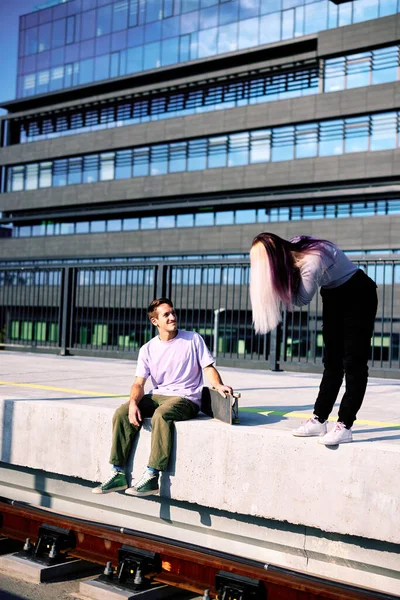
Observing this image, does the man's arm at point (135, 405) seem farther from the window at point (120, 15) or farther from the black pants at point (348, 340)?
the window at point (120, 15)

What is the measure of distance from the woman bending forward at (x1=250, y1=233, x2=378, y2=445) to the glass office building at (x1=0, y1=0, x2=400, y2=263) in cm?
3570

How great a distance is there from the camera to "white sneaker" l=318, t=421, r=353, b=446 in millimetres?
4074

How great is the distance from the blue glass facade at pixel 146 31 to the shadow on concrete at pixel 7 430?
4265cm

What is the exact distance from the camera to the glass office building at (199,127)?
141 feet

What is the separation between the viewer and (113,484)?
4.89 m

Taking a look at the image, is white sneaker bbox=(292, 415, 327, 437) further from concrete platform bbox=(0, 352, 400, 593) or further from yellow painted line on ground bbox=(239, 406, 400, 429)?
yellow painted line on ground bbox=(239, 406, 400, 429)

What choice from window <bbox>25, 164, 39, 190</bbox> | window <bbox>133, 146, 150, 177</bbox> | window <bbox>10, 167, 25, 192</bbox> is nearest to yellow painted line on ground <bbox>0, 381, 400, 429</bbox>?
window <bbox>133, 146, 150, 177</bbox>

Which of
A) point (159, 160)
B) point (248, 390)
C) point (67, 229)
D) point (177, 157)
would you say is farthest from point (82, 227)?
point (248, 390)

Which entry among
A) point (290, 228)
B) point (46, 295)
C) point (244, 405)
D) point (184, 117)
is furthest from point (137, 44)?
point (244, 405)

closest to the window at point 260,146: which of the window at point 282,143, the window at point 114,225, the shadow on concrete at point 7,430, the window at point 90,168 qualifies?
the window at point 282,143

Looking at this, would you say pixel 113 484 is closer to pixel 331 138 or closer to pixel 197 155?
pixel 331 138

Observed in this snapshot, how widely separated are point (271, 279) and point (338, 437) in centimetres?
101

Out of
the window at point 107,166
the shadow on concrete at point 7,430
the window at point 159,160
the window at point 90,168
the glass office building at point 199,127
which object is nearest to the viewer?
the shadow on concrete at point 7,430

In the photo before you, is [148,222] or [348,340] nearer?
[348,340]
